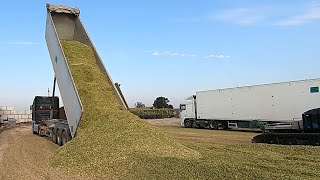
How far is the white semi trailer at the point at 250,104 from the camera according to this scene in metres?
20.3

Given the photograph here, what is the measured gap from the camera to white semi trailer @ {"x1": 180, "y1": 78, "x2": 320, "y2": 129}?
800 inches

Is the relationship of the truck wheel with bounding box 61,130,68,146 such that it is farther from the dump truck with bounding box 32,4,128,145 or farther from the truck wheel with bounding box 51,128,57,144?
the truck wheel with bounding box 51,128,57,144

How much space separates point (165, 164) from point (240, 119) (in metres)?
17.5

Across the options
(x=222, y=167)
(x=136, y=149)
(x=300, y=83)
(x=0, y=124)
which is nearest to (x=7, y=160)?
(x=136, y=149)

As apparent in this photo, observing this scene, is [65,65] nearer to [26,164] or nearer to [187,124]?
[26,164]

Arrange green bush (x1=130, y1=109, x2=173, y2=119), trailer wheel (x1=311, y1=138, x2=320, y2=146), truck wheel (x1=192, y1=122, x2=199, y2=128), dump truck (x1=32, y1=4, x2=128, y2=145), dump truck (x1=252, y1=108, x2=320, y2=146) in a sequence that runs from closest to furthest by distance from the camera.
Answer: dump truck (x1=32, y1=4, x2=128, y2=145), trailer wheel (x1=311, y1=138, x2=320, y2=146), dump truck (x1=252, y1=108, x2=320, y2=146), truck wheel (x1=192, y1=122, x2=199, y2=128), green bush (x1=130, y1=109, x2=173, y2=119)

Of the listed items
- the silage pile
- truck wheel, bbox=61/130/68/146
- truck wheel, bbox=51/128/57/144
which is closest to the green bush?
truck wheel, bbox=51/128/57/144

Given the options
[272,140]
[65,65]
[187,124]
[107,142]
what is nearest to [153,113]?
[187,124]

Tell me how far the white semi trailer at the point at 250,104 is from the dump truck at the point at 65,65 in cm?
1068

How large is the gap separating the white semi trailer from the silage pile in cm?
946

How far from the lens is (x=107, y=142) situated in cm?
1035

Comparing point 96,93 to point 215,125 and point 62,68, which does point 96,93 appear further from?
point 215,125

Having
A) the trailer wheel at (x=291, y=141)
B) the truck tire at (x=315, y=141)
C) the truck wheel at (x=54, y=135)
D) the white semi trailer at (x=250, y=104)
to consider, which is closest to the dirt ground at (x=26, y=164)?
the truck wheel at (x=54, y=135)

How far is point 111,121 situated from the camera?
11.7m
